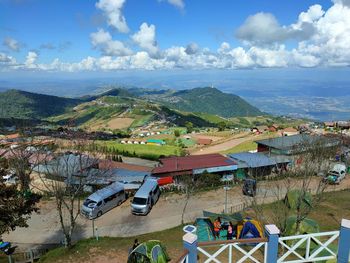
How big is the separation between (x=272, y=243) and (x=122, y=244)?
12.1 metres

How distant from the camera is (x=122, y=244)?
1811 cm

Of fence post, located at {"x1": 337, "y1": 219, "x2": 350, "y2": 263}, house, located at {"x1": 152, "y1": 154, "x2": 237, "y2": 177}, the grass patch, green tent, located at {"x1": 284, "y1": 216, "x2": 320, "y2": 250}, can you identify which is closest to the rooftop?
house, located at {"x1": 152, "y1": 154, "x2": 237, "y2": 177}

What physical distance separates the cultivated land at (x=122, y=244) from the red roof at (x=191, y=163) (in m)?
12.1

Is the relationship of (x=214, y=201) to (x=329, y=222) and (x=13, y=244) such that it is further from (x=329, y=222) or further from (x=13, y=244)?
(x=13, y=244)

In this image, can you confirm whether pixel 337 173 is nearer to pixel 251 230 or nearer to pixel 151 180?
pixel 151 180

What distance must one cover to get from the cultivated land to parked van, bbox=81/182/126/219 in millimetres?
5261

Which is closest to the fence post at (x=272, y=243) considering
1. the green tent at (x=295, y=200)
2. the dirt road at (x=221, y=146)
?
the green tent at (x=295, y=200)

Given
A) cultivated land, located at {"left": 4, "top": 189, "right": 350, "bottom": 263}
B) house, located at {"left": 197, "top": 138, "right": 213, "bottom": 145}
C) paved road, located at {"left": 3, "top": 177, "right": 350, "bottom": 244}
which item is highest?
cultivated land, located at {"left": 4, "top": 189, "right": 350, "bottom": 263}

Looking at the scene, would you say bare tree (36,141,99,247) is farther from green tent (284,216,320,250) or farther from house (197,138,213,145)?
house (197,138,213,145)

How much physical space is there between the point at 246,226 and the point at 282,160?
21.5 metres

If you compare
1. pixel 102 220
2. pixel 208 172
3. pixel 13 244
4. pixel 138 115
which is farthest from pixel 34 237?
pixel 138 115

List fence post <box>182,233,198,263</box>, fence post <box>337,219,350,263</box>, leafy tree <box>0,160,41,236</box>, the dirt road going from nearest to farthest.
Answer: fence post <box>182,233,198,263</box> → fence post <box>337,219,350,263</box> → leafy tree <box>0,160,41,236</box> → the dirt road

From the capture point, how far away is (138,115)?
554 feet

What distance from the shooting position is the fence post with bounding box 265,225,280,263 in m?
7.89
